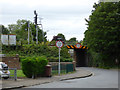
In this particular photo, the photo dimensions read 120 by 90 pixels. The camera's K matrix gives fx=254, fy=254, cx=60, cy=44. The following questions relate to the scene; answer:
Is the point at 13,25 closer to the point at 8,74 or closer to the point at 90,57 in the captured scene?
the point at 90,57

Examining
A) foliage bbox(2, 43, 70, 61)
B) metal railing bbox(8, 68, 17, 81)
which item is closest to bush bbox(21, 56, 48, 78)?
metal railing bbox(8, 68, 17, 81)

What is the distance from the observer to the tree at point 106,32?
37562 mm

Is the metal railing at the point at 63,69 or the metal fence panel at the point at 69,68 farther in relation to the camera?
the metal fence panel at the point at 69,68

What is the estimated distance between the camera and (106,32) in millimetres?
37344

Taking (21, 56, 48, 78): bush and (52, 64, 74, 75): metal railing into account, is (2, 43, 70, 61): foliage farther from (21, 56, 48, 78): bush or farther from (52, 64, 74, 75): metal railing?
(21, 56, 48, 78): bush

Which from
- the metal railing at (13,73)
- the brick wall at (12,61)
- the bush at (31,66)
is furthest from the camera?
the brick wall at (12,61)

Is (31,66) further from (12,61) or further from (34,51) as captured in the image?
(34,51)

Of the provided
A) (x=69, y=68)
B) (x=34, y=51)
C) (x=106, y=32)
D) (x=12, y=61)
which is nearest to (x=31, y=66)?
(x=69, y=68)

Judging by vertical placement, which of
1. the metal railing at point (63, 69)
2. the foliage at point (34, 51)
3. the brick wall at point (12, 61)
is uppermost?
the foliage at point (34, 51)

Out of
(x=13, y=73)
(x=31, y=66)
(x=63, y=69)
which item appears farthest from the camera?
(x=63, y=69)

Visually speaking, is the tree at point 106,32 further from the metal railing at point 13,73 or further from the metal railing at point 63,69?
the metal railing at point 13,73

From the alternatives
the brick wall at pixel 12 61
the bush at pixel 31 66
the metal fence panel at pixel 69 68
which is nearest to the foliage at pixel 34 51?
the brick wall at pixel 12 61

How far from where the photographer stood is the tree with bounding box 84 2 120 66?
123 feet

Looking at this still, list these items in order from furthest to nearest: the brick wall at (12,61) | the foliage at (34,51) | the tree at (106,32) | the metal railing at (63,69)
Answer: the foliage at (34,51) < the tree at (106,32) < the brick wall at (12,61) < the metal railing at (63,69)
